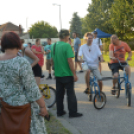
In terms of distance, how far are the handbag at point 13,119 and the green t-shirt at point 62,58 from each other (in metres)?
2.68

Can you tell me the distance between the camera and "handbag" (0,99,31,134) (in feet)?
7.69

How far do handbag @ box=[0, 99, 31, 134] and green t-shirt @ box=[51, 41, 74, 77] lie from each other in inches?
105

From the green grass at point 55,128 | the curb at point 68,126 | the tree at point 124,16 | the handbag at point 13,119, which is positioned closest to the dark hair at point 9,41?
the handbag at point 13,119

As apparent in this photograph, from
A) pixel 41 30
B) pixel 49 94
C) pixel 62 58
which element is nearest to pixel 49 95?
pixel 49 94

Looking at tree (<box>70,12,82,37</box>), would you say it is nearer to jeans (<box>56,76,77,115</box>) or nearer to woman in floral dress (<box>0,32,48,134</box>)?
jeans (<box>56,76,77,115</box>)

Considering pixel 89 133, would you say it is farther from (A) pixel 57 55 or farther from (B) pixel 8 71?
(B) pixel 8 71

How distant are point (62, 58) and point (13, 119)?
9.14 ft

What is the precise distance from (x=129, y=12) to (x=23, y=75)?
26856 millimetres

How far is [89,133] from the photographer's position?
14.2 ft

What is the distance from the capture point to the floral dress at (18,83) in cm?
232

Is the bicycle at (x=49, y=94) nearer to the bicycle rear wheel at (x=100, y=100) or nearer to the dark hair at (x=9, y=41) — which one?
the bicycle rear wheel at (x=100, y=100)

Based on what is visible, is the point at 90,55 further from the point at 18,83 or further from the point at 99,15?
the point at 99,15

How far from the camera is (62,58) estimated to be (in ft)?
16.4

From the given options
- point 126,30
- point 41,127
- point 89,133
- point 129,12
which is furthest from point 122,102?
point 126,30
